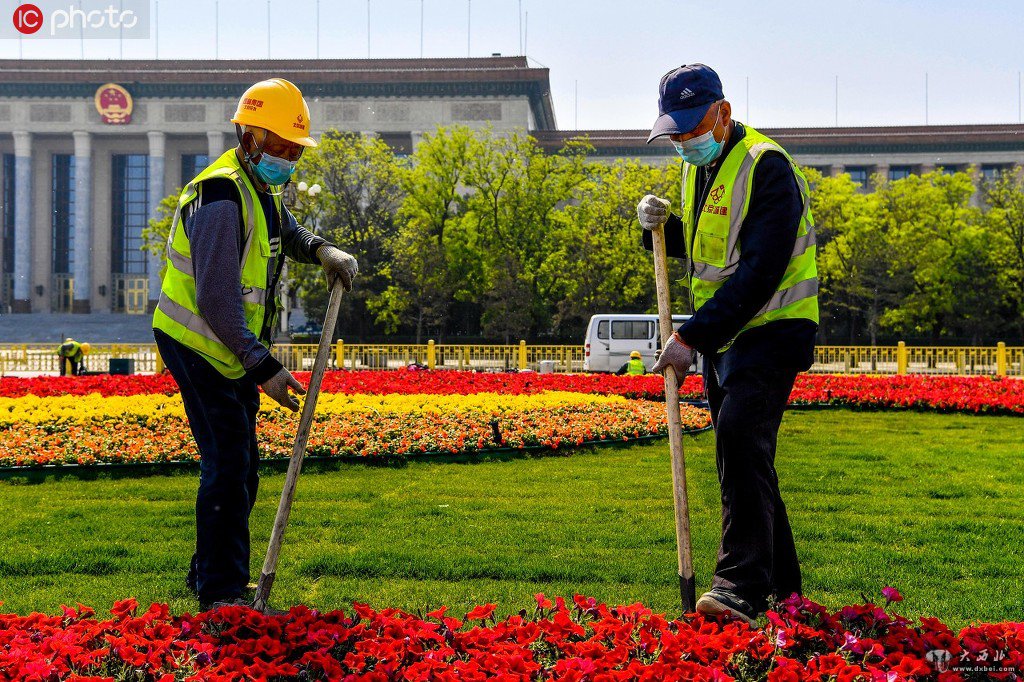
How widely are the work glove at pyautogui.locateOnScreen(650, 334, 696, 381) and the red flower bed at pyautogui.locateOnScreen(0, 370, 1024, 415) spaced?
30.6 ft

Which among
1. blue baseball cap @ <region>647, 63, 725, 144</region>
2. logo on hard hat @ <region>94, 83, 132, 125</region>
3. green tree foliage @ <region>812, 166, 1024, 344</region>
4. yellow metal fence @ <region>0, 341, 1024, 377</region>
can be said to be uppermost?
logo on hard hat @ <region>94, 83, 132, 125</region>

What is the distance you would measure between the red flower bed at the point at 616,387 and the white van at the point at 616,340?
8332 millimetres

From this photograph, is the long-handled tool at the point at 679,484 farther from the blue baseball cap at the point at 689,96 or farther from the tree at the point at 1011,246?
the tree at the point at 1011,246

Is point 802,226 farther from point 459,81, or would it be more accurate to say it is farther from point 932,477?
point 459,81

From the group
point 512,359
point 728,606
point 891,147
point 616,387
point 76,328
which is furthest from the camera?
point 891,147

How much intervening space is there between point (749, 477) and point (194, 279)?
2.19 metres

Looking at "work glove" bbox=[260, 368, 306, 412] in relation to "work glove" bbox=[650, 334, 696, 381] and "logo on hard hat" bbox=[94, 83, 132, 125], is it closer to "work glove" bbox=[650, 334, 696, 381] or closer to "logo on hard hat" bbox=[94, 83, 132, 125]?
"work glove" bbox=[650, 334, 696, 381]

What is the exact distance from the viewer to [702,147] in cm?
348

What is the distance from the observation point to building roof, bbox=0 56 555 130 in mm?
54656

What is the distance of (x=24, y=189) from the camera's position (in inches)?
2311

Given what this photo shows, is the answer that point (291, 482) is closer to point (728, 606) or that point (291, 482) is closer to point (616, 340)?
point (728, 606)

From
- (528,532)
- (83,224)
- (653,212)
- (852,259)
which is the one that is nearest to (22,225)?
(83,224)

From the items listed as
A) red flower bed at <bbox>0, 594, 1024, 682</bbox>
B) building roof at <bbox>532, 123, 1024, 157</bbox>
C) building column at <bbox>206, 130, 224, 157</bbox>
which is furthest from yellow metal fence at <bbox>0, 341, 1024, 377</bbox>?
building column at <bbox>206, 130, 224, 157</bbox>

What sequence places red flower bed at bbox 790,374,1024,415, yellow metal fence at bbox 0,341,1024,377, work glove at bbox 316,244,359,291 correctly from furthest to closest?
yellow metal fence at bbox 0,341,1024,377
red flower bed at bbox 790,374,1024,415
work glove at bbox 316,244,359,291
